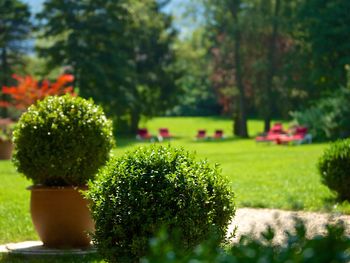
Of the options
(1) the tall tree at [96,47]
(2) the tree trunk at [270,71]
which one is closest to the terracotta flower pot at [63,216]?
(1) the tall tree at [96,47]

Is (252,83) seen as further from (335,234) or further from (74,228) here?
(335,234)

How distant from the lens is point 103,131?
907cm

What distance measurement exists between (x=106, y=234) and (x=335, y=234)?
11.2 feet

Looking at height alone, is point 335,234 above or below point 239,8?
below

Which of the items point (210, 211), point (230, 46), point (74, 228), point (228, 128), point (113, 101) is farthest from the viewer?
point (228, 128)

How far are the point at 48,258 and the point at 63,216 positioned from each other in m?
0.65

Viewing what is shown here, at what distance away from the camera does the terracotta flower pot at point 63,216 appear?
8.77m

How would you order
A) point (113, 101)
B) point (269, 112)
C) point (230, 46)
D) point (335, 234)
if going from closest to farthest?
point (335, 234) → point (113, 101) → point (269, 112) → point (230, 46)

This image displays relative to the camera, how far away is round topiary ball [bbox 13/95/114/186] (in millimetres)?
8766

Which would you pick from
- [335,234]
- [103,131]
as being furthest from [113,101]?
[335,234]

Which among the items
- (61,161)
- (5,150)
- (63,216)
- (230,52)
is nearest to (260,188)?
(63,216)

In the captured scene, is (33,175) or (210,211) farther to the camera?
(33,175)

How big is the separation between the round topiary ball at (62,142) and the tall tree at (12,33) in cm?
4228

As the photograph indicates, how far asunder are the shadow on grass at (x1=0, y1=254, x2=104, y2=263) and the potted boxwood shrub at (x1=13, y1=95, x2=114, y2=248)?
48cm
